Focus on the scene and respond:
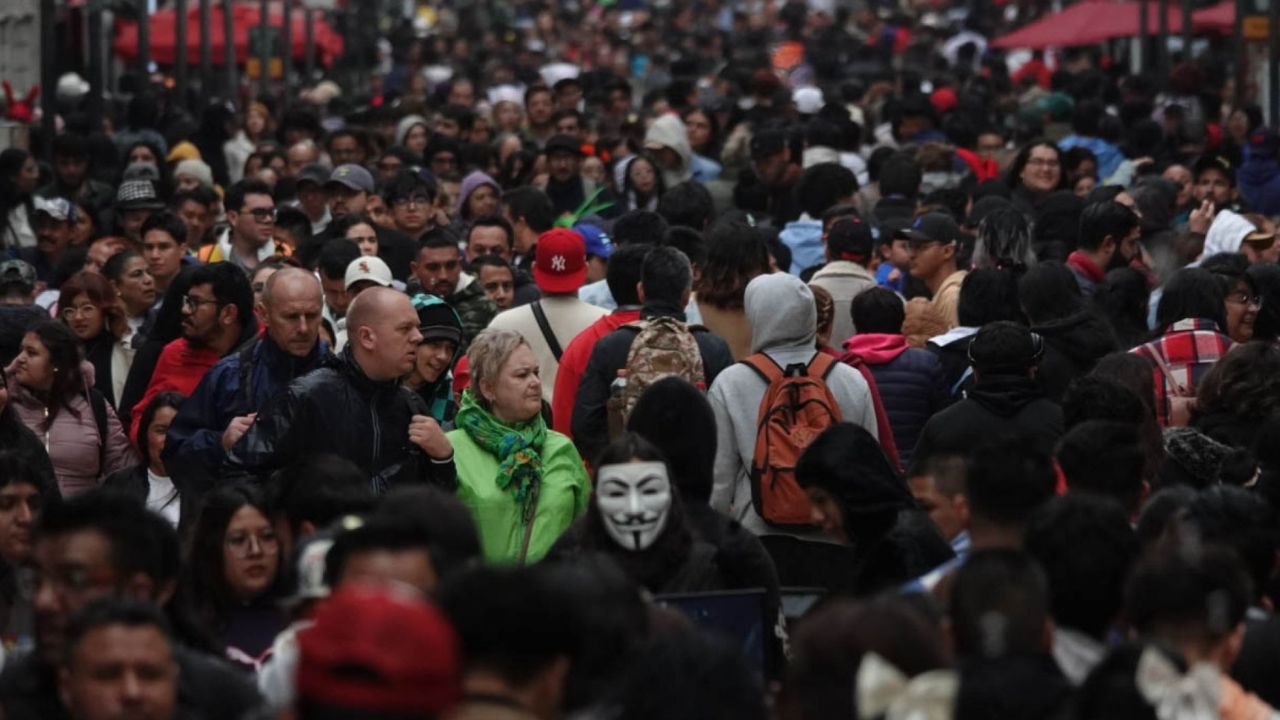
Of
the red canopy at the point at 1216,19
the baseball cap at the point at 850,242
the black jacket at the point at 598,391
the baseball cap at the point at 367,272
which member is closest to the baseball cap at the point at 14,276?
the baseball cap at the point at 367,272

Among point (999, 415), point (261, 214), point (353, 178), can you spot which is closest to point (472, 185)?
point (353, 178)

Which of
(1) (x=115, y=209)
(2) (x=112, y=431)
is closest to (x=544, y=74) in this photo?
(1) (x=115, y=209)

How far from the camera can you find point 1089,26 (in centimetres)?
3139

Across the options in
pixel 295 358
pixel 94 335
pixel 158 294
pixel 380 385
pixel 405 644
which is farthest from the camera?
pixel 158 294

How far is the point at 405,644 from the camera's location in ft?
13.3

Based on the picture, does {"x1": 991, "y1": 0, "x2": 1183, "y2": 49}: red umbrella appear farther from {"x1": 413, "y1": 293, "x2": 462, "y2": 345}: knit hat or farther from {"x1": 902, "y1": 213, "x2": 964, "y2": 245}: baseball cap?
{"x1": 413, "y1": 293, "x2": 462, "y2": 345}: knit hat

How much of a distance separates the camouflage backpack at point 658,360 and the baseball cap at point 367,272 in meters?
1.95

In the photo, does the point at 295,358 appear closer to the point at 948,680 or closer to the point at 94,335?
the point at 94,335

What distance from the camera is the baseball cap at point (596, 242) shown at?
12.9 meters

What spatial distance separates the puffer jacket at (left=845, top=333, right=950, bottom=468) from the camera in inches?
386

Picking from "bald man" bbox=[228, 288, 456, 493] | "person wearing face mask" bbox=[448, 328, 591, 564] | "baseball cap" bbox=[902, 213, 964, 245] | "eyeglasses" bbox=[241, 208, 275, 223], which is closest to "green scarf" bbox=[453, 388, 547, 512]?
"person wearing face mask" bbox=[448, 328, 591, 564]

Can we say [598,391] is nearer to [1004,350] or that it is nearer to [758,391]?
[758,391]

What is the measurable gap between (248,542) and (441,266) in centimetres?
459

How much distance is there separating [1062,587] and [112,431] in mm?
5022
